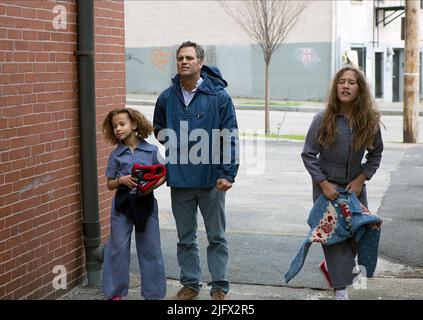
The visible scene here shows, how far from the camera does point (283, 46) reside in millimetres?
31703

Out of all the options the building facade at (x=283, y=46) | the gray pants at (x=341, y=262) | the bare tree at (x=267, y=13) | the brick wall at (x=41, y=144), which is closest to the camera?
the brick wall at (x=41, y=144)

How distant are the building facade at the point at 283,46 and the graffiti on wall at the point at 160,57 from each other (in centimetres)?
5

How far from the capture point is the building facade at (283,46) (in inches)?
1216

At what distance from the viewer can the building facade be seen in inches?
1216

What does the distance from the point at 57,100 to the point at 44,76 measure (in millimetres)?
261

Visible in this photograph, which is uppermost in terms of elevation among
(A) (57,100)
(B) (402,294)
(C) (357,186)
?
(A) (57,100)

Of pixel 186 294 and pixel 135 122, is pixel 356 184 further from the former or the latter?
pixel 135 122

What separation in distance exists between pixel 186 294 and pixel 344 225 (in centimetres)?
134

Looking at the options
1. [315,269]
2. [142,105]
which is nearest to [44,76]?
[315,269]

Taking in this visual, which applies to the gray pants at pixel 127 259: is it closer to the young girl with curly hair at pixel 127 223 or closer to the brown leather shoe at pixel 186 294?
the young girl with curly hair at pixel 127 223

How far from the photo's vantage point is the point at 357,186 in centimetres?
545

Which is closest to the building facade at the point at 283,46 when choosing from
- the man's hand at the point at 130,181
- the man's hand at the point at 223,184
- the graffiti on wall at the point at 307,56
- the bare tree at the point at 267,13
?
the graffiti on wall at the point at 307,56

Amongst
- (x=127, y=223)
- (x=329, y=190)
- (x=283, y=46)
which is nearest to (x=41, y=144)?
(x=127, y=223)

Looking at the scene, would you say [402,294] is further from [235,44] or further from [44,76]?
[235,44]
